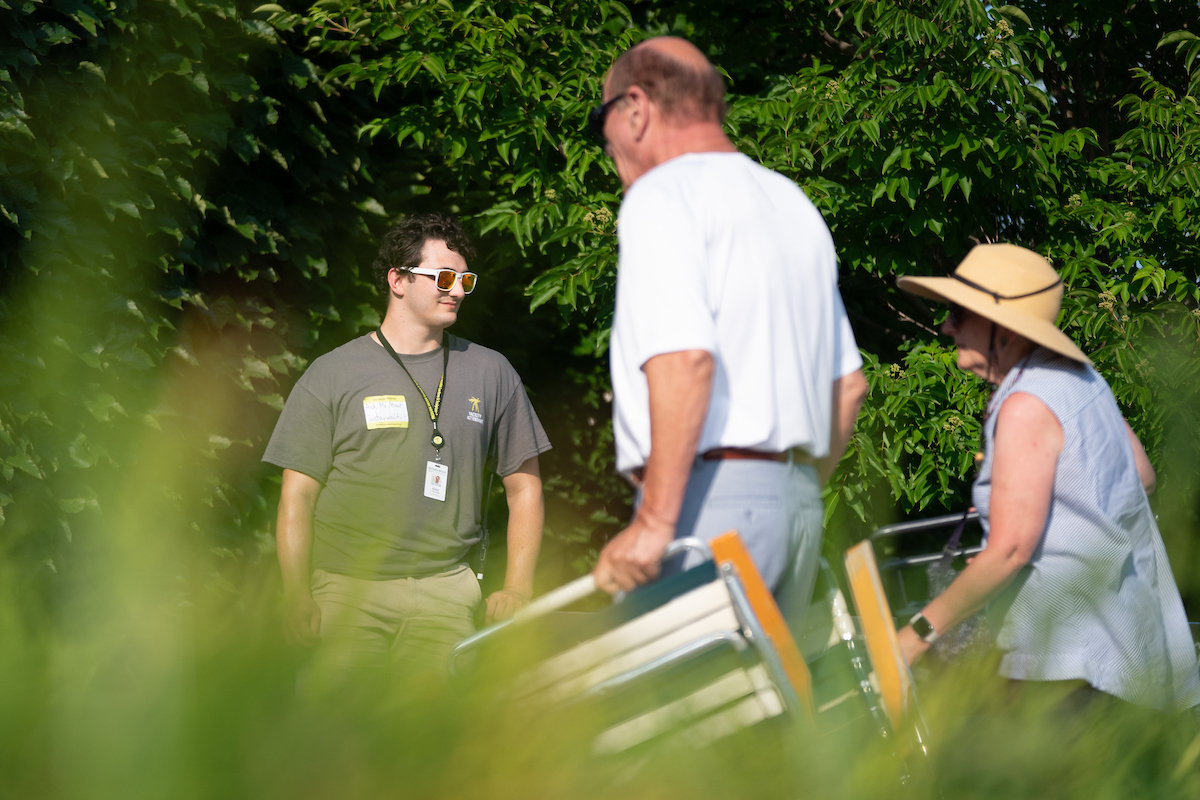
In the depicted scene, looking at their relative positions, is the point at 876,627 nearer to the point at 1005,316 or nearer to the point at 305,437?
the point at 1005,316

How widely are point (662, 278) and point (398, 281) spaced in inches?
75.1

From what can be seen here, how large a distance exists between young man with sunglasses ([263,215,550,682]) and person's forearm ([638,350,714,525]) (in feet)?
4.21

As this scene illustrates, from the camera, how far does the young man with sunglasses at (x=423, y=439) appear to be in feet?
10.3

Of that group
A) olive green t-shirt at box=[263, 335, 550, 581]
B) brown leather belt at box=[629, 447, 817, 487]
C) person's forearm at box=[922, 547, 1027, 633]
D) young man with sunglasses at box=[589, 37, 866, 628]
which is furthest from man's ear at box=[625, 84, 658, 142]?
olive green t-shirt at box=[263, 335, 550, 581]

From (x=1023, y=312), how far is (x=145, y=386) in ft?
6.00

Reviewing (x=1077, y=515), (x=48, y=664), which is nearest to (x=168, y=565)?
(x=48, y=664)

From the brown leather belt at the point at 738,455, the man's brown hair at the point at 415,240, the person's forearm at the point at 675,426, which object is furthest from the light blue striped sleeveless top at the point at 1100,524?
the man's brown hair at the point at 415,240

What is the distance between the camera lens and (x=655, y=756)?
2.68 ft

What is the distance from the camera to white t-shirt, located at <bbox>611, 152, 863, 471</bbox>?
1738 mm

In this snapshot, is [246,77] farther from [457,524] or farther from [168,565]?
[168,565]

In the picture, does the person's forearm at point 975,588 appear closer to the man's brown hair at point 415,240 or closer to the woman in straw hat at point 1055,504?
the woman in straw hat at point 1055,504

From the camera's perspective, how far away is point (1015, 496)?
77.5 inches

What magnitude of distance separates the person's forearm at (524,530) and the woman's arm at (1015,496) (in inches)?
65.8

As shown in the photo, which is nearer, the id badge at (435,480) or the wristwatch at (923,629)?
the wristwatch at (923,629)
